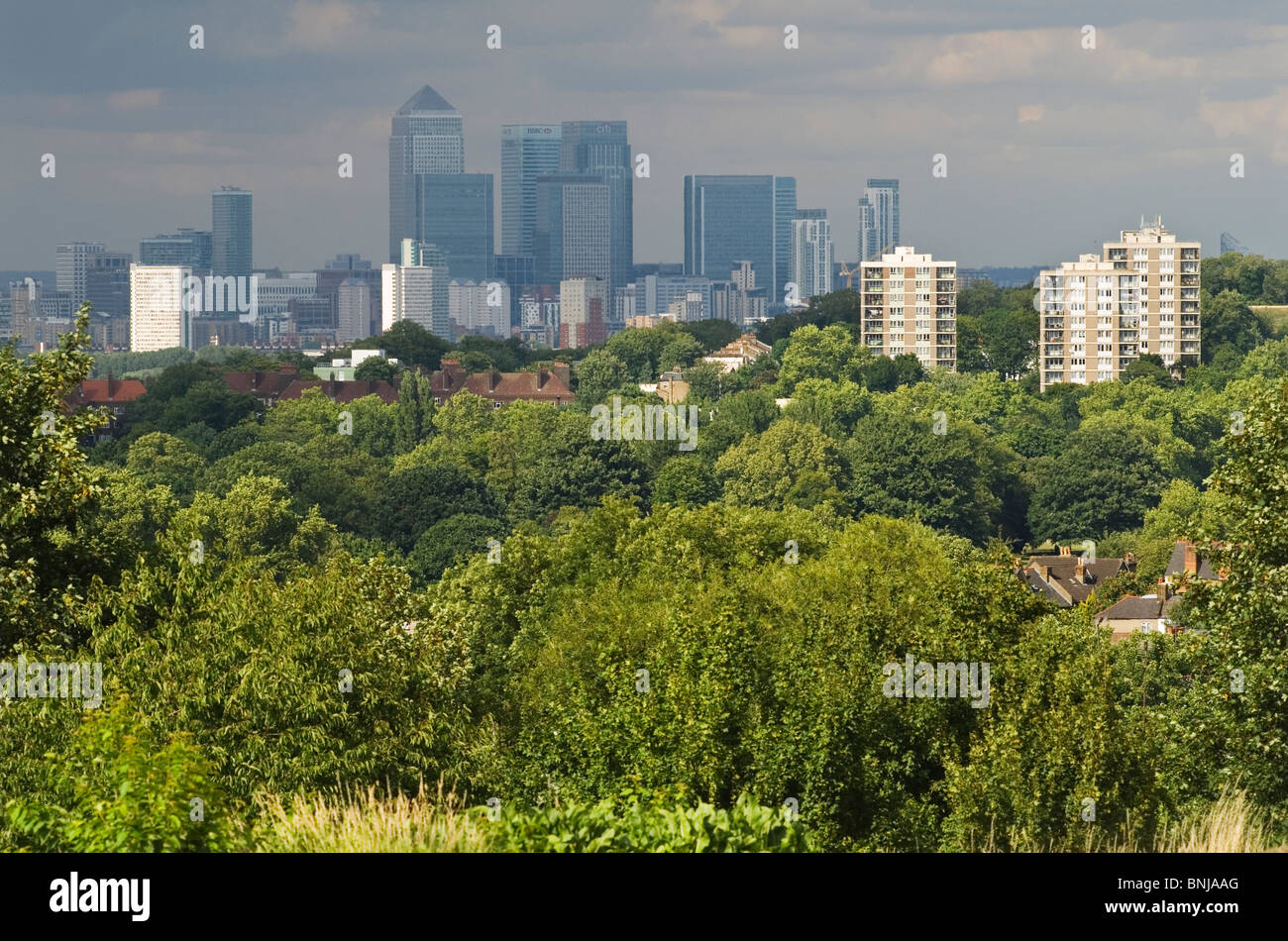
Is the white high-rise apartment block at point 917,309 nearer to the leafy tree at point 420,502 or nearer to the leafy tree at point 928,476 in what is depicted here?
the leafy tree at point 928,476

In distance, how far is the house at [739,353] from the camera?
571 feet

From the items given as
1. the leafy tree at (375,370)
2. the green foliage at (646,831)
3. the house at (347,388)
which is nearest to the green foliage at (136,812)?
the green foliage at (646,831)

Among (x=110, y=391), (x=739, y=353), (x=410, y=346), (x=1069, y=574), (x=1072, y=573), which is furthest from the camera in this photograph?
(x=739, y=353)

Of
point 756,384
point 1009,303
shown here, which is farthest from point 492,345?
point 1009,303

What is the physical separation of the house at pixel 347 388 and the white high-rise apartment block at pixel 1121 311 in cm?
5641

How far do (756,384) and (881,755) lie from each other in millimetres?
130469

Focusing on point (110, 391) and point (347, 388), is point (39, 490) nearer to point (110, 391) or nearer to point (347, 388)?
point (110, 391)

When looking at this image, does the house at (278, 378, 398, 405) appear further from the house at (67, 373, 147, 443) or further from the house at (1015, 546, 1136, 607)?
the house at (1015, 546, 1136, 607)

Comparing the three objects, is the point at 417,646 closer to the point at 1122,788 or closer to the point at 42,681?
the point at 42,681

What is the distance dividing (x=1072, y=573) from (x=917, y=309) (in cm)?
9719

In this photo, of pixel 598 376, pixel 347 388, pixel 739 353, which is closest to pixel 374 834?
pixel 347 388

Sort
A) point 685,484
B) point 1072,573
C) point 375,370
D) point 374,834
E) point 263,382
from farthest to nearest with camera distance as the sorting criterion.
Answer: point 375,370, point 263,382, point 685,484, point 1072,573, point 374,834

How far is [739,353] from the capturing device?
17950 cm

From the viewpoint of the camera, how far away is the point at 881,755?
20562mm
